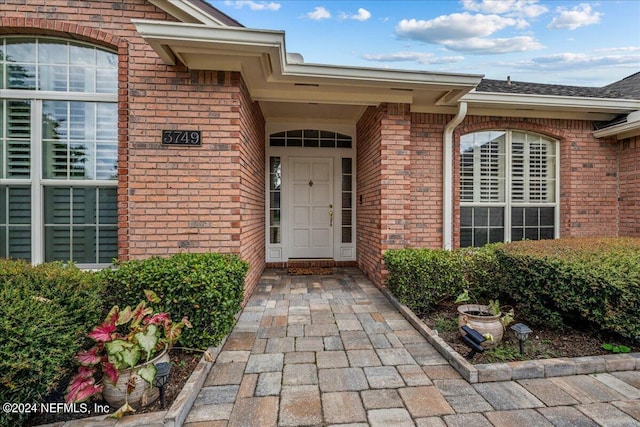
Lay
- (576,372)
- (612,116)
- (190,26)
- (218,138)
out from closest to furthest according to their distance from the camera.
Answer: (576,372), (190,26), (218,138), (612,116)

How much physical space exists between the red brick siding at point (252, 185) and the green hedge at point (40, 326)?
1.58 m

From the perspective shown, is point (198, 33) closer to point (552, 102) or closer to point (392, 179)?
point (392, 179)

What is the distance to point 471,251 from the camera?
3533mm

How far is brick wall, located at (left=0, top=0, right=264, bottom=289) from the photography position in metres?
3.13

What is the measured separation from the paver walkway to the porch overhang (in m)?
2.86

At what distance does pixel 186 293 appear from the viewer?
227 centimetres

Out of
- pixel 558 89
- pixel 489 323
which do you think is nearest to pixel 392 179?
pixel 489 323

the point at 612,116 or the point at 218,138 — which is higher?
the point at 612,116

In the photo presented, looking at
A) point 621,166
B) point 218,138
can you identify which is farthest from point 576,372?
point 621,166

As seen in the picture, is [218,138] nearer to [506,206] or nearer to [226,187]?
[226,187]

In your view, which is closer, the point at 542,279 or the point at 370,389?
the point at 370,389

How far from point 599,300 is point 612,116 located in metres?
4.34

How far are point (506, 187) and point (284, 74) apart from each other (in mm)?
4146

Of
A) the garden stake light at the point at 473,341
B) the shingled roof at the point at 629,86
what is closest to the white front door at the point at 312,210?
the garden stake light at the point at 473,341
